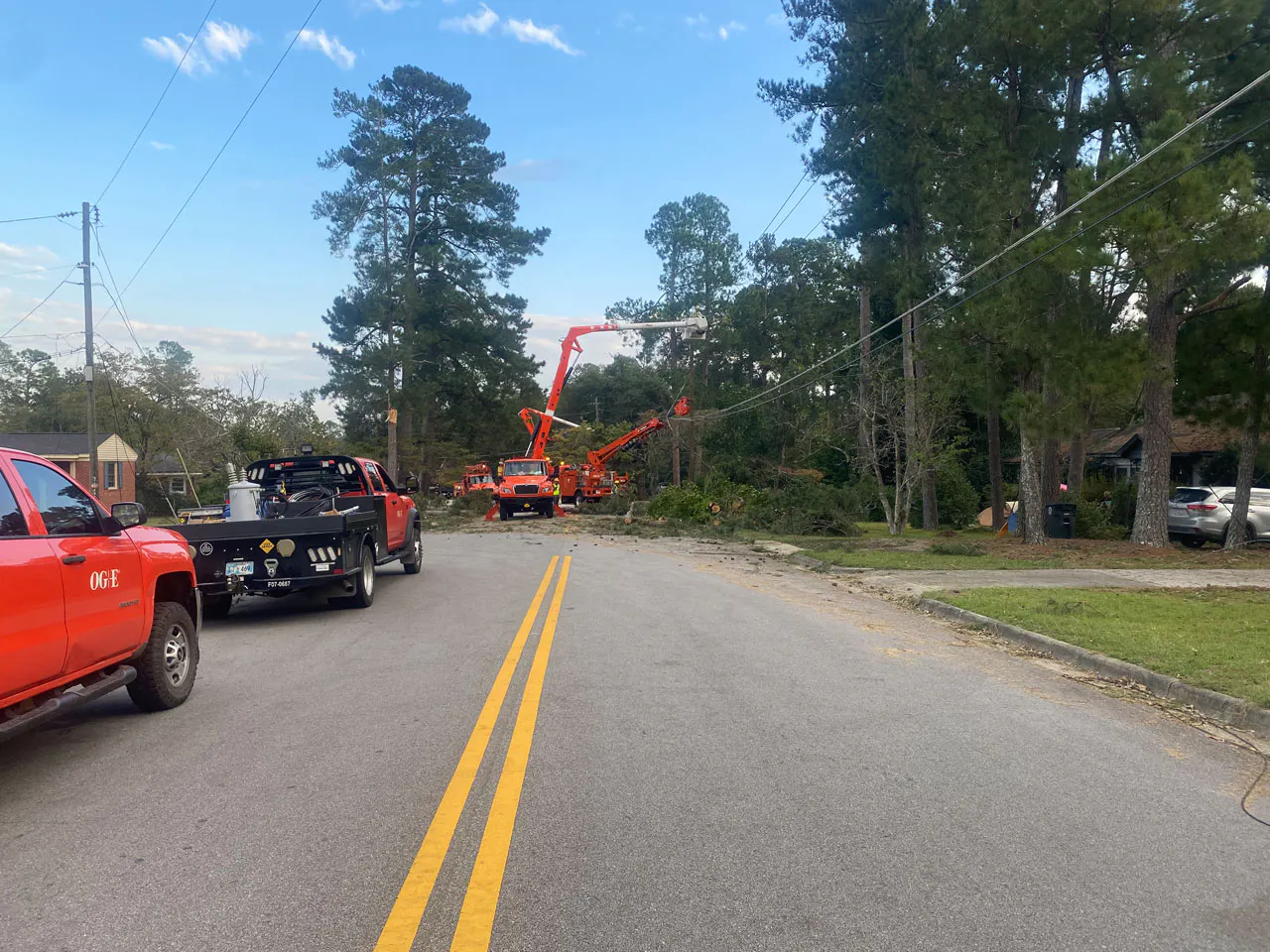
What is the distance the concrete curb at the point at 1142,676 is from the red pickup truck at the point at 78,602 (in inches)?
317

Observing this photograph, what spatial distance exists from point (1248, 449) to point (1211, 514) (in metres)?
2.35

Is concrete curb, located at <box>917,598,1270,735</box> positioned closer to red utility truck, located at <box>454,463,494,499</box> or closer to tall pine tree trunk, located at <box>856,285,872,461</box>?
tall pine tree trunk, located at <box>856,285,872,461</box>

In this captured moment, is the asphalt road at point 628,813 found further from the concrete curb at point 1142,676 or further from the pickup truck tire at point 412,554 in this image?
the pickup truck tire at point 412,554

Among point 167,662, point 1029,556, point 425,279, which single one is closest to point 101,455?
point 425,279

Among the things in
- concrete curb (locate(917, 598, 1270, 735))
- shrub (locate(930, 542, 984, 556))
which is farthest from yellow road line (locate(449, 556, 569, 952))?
shrub (locate(930, 542, 984, 556))

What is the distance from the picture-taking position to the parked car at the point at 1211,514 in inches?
976

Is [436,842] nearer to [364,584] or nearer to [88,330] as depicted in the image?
[364,584]

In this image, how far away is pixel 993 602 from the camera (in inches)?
503

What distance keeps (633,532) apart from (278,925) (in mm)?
27426

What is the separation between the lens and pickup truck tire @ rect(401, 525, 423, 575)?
1695 centimetres

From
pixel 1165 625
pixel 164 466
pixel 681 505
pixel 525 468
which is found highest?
pixel 164 466

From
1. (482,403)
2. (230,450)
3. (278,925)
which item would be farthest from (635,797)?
(482,403)

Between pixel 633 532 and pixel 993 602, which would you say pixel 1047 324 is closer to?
pixel 993 602

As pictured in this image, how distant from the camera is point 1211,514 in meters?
24.8
